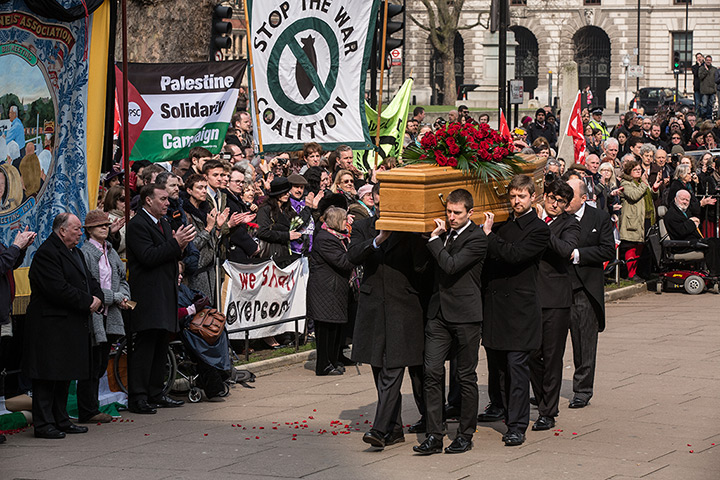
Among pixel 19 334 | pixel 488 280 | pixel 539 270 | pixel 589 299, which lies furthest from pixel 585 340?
pixel 19 334

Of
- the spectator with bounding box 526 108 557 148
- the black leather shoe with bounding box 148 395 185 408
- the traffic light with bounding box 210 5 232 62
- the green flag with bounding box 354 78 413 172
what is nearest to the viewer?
the black leather shoe with bounding box 148 395 185 408

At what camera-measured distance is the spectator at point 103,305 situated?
9.87m

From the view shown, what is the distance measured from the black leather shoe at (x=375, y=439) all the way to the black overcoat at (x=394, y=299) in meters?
0.49

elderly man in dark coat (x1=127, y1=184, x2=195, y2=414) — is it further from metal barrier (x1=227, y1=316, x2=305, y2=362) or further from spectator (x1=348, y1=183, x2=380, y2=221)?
spectator (x1=348, y1=183, x2=380, y2=221)

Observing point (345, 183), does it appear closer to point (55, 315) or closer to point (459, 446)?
point (55, 315)

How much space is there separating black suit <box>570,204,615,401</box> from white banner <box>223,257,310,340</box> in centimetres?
352

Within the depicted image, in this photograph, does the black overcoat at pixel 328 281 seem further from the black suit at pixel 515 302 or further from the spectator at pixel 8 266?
the spectator at pixel 8 266

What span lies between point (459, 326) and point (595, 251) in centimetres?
202

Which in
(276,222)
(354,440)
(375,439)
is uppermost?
(276,222)

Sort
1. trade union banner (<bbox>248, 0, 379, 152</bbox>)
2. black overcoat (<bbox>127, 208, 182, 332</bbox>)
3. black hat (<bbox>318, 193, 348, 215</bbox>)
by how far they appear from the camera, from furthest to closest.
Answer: trade union banner (<bbox>248, 0, 379, 152</bbox>) < black hat (<bbox>318, 193, 348, 215</bbox>) < black overcoat (<bbox>127, 208, 182, 332</bbox>)

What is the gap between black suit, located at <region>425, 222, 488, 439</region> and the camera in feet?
28.5

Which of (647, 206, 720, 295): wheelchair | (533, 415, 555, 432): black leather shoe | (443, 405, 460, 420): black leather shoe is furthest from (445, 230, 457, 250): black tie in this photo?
(647, 206, 720, 295): wheelchair

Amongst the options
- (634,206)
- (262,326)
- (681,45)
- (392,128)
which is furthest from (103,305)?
(681,45)

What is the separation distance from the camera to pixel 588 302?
A: 34.5 feet
